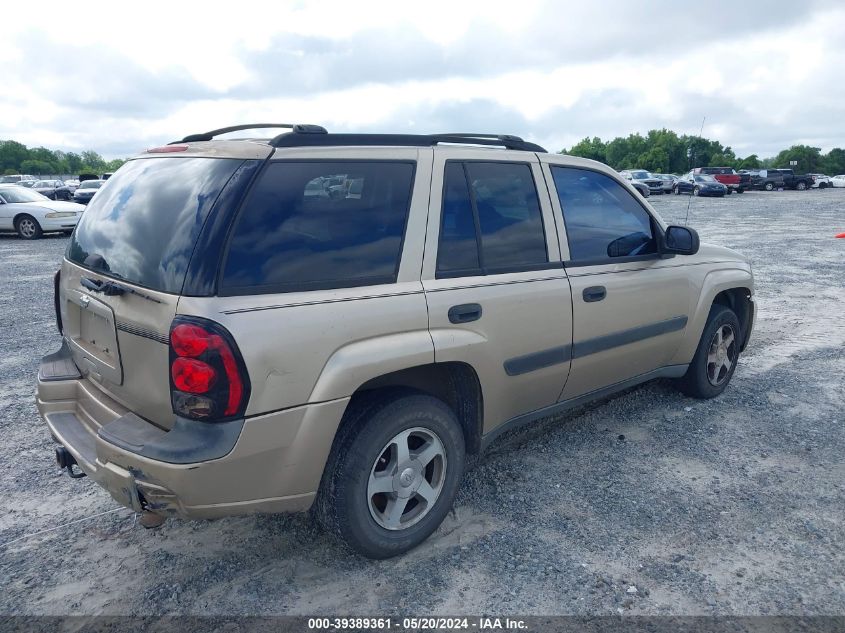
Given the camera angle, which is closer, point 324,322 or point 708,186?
point 324,322

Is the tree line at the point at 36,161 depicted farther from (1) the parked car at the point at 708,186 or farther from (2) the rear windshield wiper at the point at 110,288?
(2) the rear windshield wiper at the point at 110,288

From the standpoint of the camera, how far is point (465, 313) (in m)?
3.05

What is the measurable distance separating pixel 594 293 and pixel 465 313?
3.31ft

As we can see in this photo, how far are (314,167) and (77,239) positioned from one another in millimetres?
1378

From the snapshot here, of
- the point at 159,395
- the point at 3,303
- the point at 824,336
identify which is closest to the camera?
the point at 159,395

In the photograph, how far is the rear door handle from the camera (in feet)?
12.0

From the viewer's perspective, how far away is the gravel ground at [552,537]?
9.00ft

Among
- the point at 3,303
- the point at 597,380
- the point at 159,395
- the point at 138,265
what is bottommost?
the point at 3,303

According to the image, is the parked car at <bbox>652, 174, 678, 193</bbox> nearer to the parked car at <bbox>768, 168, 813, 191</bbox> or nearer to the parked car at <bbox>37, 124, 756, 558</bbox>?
the parked car at <bbox>768, 168, 813, 191</bbox>

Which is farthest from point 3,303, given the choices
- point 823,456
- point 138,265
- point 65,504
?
point 823,456

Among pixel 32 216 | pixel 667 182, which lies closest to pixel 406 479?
pixel 32 216

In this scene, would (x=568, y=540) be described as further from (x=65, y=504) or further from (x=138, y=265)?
(x=65, y=504)

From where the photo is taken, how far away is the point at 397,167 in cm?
301

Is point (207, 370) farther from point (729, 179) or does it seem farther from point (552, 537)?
point (729, 179)
